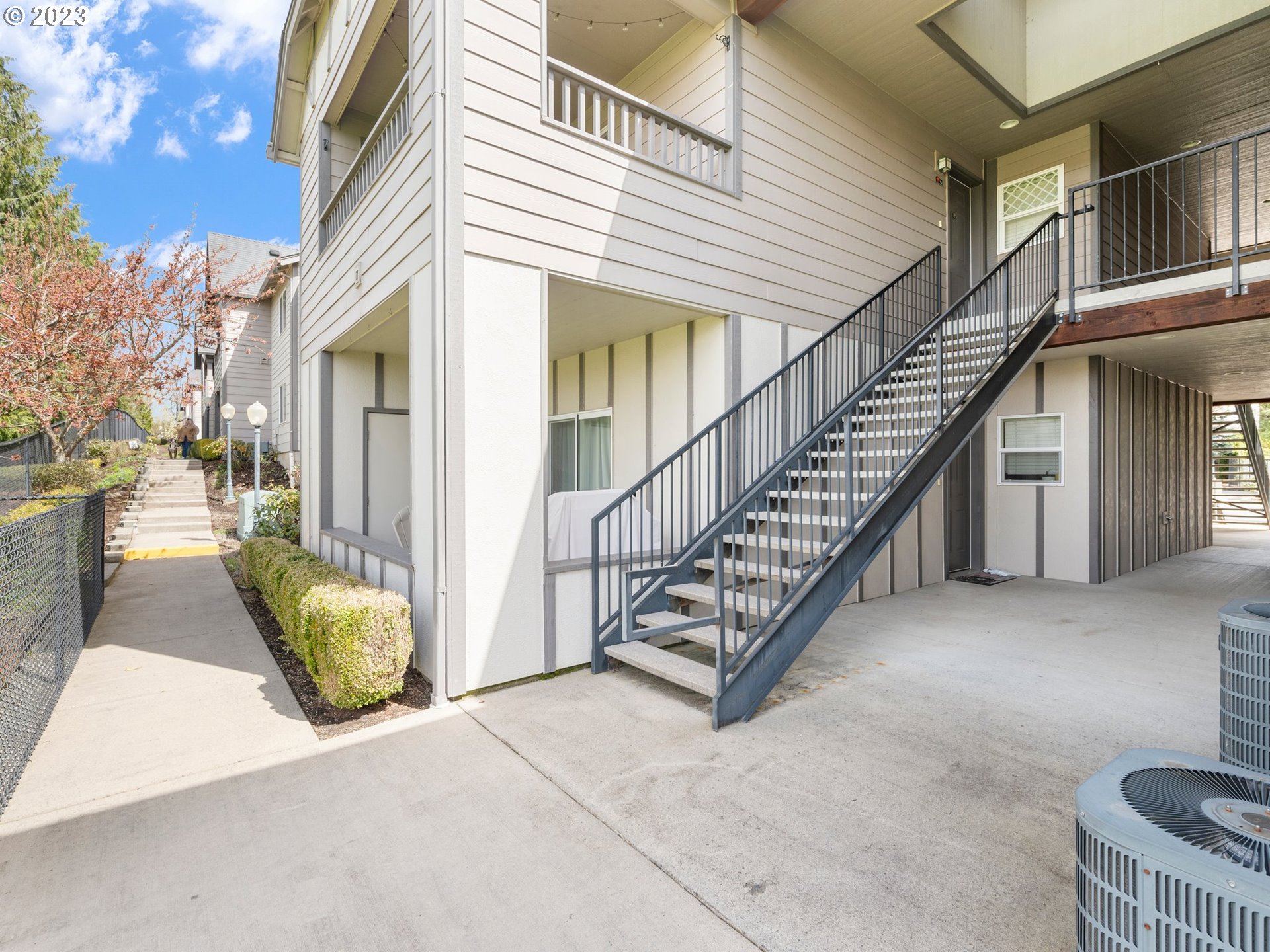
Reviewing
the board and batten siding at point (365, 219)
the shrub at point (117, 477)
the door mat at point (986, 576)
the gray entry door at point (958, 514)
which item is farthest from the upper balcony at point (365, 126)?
the shrub at point (117, 477)

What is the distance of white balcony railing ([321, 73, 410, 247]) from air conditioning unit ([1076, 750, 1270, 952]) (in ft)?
17.0

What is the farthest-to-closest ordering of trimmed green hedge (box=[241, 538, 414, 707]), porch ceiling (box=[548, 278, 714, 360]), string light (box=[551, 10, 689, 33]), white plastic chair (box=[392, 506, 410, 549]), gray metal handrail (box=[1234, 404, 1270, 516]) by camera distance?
1. gray metal handrail (box=[1234, 404, 1270, 516])
2. white plastic chair (box=[392, 506, 410, 549])
3. string light (box=[551, 10, 689, 33])
4. porch ceiling (box=[548, 278, 714, 360])
5. trimmed green hedge (box=[241, 538, 414, 707])

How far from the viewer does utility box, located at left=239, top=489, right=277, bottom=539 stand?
969 cm

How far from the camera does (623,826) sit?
2.51 meters

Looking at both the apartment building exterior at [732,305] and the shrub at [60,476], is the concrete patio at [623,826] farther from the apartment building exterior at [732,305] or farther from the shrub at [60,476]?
the shrub at [60,476]

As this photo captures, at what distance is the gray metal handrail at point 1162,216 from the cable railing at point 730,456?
1967 mm

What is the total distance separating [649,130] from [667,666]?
15.3ft

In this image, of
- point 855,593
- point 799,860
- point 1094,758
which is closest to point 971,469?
point 855,593

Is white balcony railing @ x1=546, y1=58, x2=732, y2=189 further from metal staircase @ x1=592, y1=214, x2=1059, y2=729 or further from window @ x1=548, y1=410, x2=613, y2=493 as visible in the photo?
window @ x1=548, y1=410, x2=613, y2=493

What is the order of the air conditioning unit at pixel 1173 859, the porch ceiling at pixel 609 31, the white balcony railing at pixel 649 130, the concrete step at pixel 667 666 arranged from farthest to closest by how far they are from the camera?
the porch ceiling at pixel 609 31 → the white balcony railing at pixel 649 130 → the concrete step at pixel 667 666 → the air conditioning unit at pixel 1173 859

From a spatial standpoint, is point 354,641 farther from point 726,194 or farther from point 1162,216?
point 1162,216

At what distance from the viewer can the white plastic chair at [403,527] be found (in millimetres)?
6148

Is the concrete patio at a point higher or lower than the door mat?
lower

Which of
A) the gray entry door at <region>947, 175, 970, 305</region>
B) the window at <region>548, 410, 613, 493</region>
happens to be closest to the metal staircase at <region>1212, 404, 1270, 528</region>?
the gray entry door at <region>947, 175, 970, 305</region>
